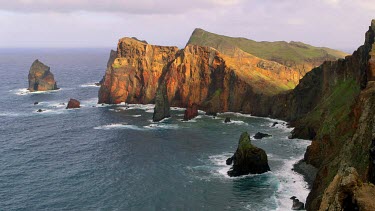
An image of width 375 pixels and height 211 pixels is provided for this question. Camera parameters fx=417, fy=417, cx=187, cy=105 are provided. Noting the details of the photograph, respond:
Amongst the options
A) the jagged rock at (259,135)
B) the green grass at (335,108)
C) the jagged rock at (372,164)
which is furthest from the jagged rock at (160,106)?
the jagged rock at (372,164)

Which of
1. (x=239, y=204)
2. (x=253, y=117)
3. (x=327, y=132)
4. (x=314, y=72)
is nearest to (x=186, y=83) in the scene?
(x=253, y=117)

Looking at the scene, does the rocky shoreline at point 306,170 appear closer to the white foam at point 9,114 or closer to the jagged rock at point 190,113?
the jagged rock at point 190,113

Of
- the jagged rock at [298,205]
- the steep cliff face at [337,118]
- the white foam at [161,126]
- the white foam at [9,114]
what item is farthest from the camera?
the white foam at [9,114]

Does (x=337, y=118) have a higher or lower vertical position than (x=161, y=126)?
higher

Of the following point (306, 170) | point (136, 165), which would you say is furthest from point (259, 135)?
point (136, 165)

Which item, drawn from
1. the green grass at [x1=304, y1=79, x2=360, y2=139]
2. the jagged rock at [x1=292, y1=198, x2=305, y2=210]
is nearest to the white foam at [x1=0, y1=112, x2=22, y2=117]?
the green grass at [x1=304, y1=79, x2=360, y2=139]

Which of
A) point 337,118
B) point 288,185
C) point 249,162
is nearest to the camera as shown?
point 288,185

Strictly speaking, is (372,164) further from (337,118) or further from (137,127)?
(137,127)
